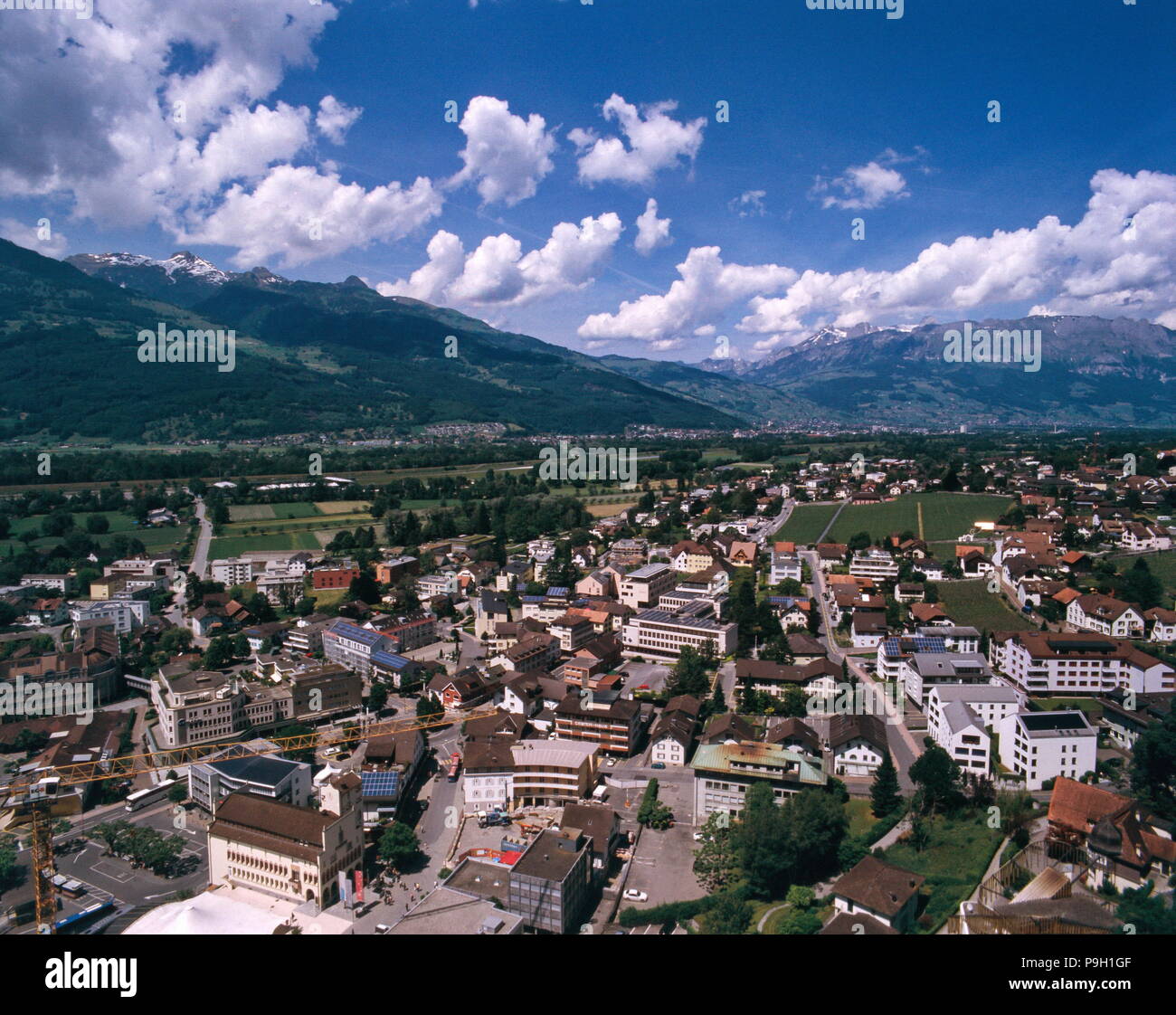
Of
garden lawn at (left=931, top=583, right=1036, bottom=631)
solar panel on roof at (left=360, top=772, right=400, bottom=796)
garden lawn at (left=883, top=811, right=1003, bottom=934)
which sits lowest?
garden lawn at (left=883, top=811, right=1003, bottom=934)

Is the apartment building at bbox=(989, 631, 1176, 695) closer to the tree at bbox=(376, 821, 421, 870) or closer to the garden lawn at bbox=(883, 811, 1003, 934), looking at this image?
the garden lawn at bbox=(883, 811, 1003, 934)

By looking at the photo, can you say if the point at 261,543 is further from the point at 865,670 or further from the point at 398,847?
the point at 865,670

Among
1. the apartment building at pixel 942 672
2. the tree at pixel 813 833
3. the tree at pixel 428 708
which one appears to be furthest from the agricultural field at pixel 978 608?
the tree at pixel 428 708

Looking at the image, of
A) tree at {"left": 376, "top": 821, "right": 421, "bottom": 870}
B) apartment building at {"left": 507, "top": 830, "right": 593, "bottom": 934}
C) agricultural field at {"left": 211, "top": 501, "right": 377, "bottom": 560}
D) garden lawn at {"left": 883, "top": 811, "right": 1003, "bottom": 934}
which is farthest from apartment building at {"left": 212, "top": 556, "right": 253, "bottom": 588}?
garden lawn at {"left": 883, "top": 811, "right": 1003, "bottom": 934}

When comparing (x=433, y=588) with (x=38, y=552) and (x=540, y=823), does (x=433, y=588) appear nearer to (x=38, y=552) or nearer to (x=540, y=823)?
(x=540, y=823)

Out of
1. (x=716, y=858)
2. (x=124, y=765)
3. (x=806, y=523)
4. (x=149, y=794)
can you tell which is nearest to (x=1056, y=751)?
(x=716, y=858)

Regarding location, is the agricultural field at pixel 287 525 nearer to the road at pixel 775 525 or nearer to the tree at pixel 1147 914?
the road at pixel 775 525
